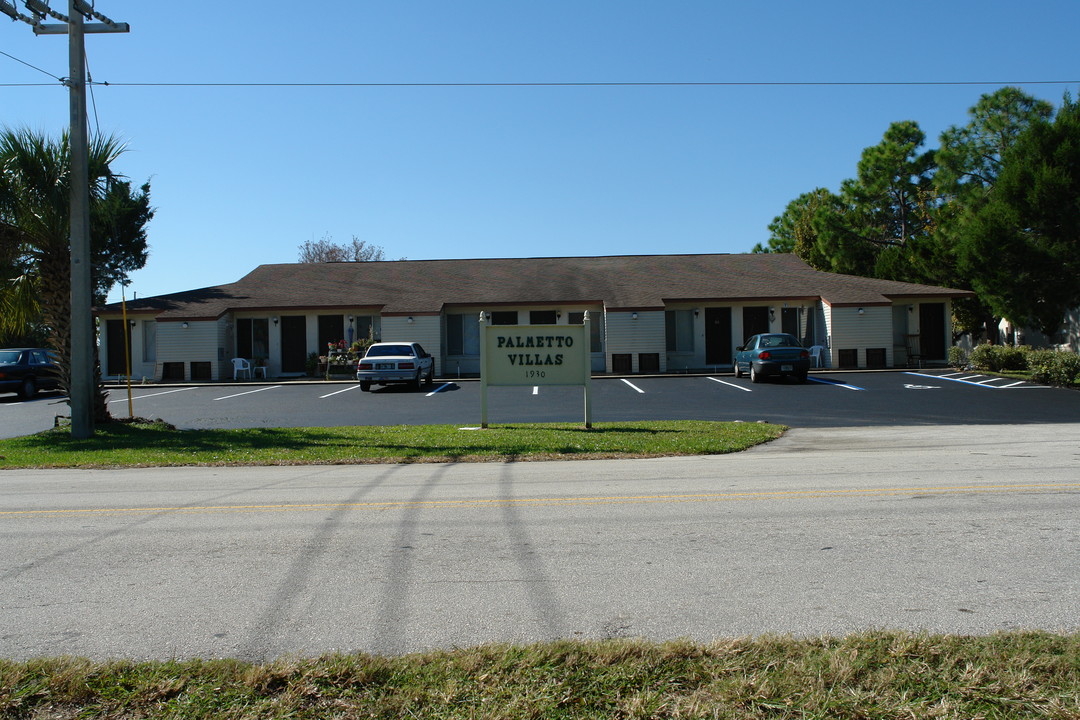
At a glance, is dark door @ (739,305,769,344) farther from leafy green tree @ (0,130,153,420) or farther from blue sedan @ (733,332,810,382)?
leafy green tree @ (0,130,153,420)

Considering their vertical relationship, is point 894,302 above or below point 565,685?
above

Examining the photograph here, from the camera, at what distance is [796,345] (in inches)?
1006

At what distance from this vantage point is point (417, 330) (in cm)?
3147

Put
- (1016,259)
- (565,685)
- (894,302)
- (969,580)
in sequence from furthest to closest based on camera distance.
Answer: (894,302), (1016,259), (969,580), (565,685)

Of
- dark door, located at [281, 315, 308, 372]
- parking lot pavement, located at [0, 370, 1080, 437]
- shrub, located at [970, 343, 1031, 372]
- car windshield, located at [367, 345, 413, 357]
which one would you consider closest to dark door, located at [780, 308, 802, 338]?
parking lot pavement, located at [0, 370, 1080, 437]

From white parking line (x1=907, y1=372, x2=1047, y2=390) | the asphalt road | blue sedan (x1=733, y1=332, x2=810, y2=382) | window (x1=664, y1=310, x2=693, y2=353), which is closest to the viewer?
the asphalt road

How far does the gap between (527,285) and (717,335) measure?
26.2 feet

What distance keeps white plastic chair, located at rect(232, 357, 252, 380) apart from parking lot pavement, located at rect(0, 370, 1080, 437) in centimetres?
326

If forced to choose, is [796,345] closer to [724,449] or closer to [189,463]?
[724,449]

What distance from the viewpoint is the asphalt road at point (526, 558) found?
434cm

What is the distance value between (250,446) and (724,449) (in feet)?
25.9

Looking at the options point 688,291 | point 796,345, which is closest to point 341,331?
point 688,291

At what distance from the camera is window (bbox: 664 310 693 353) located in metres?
32.4

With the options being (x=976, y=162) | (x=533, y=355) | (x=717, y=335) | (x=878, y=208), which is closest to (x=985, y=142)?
(x=976, y=162)
